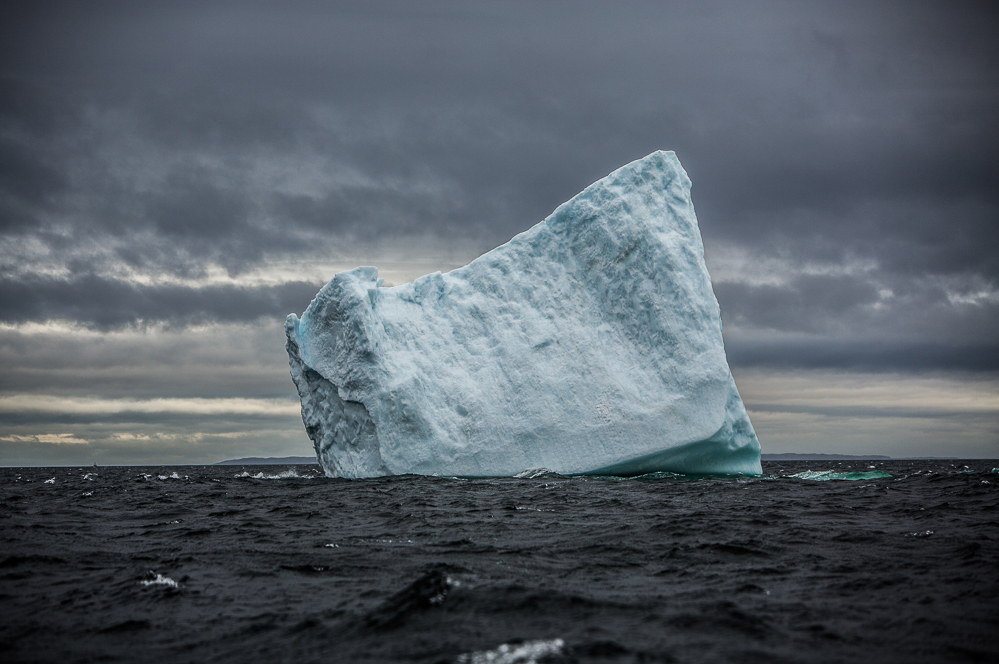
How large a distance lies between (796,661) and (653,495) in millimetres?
8601

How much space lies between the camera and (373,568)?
20.7ft

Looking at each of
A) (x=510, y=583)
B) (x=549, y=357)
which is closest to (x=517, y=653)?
(x=510, y=583)

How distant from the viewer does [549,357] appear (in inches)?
683

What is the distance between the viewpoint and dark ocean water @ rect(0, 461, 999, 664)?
13.3 feet

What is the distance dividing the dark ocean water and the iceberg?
551 centimetres

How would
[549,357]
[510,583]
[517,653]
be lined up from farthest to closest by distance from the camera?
[549,357] → [510,583] → [517,653]

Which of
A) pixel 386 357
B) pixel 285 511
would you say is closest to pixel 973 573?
pixel 285 511

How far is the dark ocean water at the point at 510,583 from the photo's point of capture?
406 centimetres

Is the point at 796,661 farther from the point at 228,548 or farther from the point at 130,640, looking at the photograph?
the point at 228,548

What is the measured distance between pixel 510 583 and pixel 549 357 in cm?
1209

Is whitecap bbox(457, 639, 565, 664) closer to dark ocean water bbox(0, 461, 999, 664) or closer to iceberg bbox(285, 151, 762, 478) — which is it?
dark ocean water bbox(0, 461, 999, 664)

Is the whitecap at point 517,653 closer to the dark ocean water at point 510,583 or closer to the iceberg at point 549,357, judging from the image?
the dark ocean water at point 510,583

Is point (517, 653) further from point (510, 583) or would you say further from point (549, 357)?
point (549, 357)

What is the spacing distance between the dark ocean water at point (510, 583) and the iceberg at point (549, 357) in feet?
18.1
